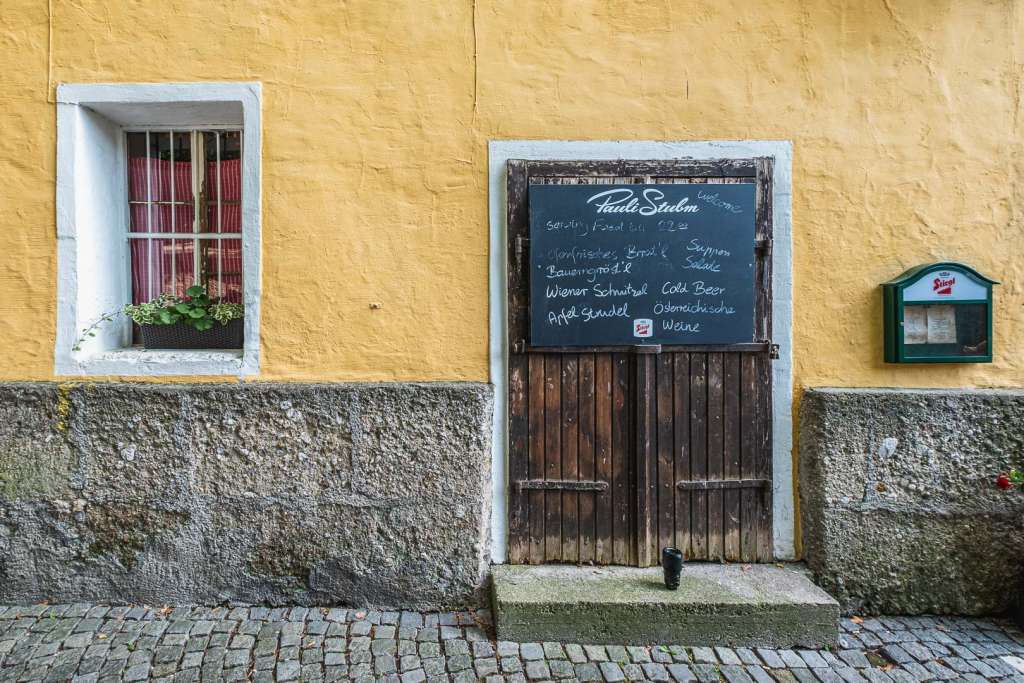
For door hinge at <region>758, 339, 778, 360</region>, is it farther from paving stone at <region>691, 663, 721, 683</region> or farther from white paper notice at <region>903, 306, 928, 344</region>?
paving stone at <region>691, 663, 721, 683</region>

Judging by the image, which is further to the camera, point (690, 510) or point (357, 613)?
point (690, 510)

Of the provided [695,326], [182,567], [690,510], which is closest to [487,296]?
[695,326]

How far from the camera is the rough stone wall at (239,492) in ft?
10.1

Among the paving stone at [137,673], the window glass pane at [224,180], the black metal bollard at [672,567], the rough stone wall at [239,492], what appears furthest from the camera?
the window glass pane at [224,180]

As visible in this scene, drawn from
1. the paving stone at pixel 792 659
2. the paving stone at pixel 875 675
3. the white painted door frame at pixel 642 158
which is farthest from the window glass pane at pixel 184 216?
the paving stone at pixel 875 675

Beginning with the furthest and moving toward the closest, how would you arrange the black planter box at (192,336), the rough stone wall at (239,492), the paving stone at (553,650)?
the black planter box at (192,336), the rough stone wall at (239,492), the paving stone at (553,650)

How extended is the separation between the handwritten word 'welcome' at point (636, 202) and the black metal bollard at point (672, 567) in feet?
5.97

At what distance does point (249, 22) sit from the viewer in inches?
125

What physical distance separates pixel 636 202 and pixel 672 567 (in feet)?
6.40

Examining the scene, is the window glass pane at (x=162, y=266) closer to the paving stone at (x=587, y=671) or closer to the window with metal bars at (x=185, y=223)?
the window with metal bars at (x=185, y=223)

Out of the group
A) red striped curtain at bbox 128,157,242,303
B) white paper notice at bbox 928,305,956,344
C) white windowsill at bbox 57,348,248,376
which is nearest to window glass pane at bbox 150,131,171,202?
red striped curtain at bbox 128,157,242,303

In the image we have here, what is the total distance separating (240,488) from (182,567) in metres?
0.54

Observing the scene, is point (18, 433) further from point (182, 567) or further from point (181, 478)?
point (182, 567)

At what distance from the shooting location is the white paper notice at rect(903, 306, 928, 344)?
3.16 meters
